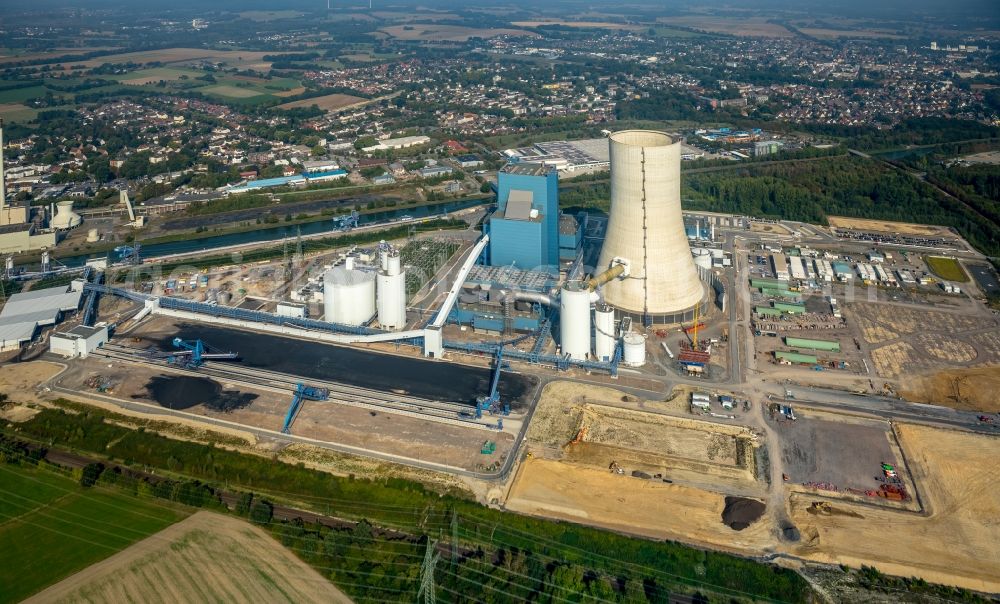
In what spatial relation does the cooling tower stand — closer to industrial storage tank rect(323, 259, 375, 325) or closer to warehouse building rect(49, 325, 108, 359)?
industrial storage tank rect(323, 259, 375, 325)

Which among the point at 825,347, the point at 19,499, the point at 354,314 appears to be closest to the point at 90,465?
the point at 19,499

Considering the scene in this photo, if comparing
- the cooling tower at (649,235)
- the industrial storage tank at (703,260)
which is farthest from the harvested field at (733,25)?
the cooling tower at (649,235)

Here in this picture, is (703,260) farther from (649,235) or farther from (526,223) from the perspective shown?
(526,223)

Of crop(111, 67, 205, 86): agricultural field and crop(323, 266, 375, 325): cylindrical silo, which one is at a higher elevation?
crop(111, 67, 205, 86): agricultural field

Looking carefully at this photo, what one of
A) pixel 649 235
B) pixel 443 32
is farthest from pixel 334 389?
pixel 443 32

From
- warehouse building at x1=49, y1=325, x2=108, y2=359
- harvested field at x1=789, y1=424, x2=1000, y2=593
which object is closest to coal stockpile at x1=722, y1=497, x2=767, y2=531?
harvested field at x1=789, y1=424, x2=1000, y2=593

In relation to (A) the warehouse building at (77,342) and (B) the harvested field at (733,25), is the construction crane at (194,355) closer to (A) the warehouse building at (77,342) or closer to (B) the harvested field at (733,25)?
(A) the warehouse building at (77,342)

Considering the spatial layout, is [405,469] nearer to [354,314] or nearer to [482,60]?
[354,314]
